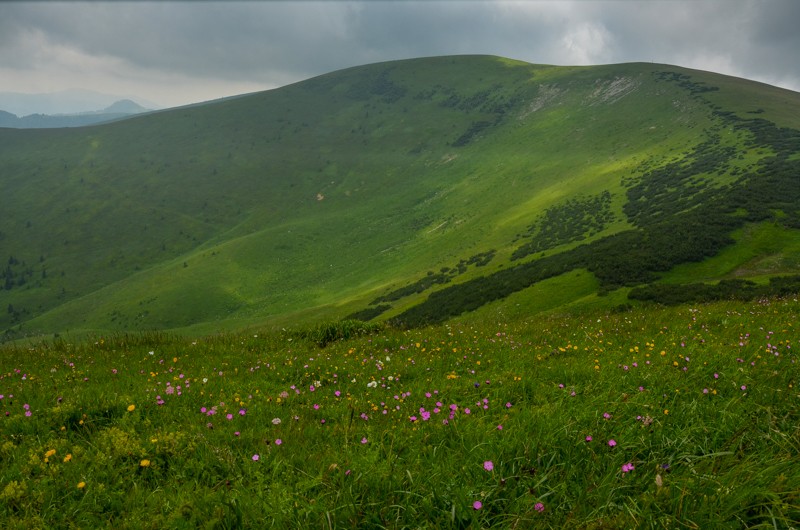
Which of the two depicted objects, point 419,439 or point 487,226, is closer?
point 419,439

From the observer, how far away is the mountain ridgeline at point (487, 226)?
42500 mm

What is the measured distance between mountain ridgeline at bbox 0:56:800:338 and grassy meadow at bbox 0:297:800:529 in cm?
2055

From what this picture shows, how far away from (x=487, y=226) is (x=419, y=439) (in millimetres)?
94078

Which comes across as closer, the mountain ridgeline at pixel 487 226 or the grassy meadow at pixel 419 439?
the grassy meadow at pixel 419 439

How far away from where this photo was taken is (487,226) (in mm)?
95500

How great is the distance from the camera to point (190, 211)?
628ft

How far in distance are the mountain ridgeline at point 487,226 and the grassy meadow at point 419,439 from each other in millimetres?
20549

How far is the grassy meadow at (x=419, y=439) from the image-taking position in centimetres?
301

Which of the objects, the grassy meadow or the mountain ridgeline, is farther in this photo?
the mountain ridgeline

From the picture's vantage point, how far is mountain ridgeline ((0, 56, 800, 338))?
Answer: 139 ft

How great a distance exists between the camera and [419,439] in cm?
421

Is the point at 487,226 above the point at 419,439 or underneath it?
underneath

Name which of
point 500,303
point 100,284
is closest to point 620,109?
point 500,303

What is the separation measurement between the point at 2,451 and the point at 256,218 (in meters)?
183
